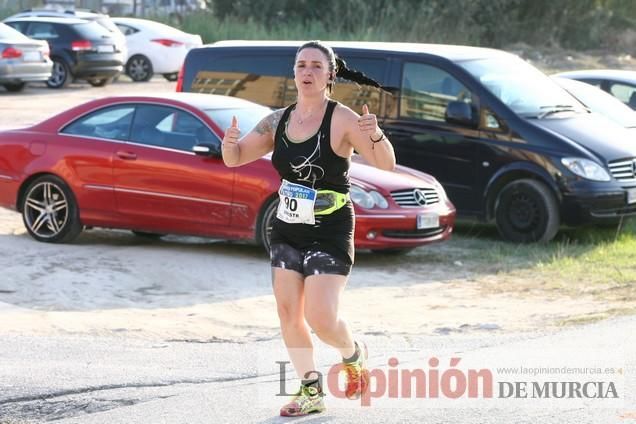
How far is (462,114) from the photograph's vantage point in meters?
13.6

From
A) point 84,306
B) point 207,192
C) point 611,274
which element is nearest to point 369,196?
point 207,192

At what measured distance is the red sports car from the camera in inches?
475

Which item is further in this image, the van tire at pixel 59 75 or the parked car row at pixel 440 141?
the van tire at pixel 59 75

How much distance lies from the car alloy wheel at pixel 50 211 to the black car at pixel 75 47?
1754 cm

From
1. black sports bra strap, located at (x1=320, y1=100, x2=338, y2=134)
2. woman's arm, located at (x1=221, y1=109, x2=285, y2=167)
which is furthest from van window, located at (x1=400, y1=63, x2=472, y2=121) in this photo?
black sports bra strap, located at (x1=320, y1=100, x2=338, y2=134)

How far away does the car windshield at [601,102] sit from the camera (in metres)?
15.6

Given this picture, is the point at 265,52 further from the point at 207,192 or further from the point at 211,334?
the point at 211,334

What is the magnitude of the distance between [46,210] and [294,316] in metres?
6.79

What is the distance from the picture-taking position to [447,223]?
12516mm

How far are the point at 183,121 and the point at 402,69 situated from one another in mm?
2659

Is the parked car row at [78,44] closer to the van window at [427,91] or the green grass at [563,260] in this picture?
the van window at [427,91]

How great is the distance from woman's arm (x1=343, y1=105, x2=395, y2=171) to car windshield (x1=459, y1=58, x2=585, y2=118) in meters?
7.63

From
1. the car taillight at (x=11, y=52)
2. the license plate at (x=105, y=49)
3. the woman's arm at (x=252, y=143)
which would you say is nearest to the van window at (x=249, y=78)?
the woman's arm at (x=252, y=143)

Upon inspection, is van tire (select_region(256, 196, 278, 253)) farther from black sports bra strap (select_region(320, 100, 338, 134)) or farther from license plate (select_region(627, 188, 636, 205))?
black sports bra strap (select_region(320, 100, 338, 134))
